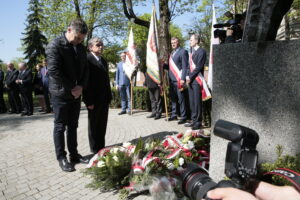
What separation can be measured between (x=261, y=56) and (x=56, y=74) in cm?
272

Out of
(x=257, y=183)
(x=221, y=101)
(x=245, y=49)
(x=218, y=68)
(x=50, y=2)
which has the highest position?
(x=50, y=2)

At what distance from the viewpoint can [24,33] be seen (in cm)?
4062

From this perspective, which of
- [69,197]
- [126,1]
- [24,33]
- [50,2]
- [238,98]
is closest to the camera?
[238,98]

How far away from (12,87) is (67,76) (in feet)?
27.5

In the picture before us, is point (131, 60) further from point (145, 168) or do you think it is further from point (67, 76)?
point (145, 168)

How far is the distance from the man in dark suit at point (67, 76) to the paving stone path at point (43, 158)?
1.27ft

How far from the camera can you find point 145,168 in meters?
3.09

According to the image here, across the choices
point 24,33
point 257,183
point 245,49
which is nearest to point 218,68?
point 245,49

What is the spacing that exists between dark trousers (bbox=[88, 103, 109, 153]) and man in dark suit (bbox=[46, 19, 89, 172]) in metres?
0.32

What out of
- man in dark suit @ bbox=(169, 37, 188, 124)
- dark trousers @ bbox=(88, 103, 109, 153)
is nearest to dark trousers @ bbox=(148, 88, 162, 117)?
man in dark suit @ bbox=(169, 37, 188, 124)

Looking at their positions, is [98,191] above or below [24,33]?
below

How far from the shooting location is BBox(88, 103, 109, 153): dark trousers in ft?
14.2

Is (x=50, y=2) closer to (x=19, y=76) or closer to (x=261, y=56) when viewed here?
(x=19, y=76)

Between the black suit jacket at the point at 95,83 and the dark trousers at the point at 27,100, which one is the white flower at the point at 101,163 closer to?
the black suit jacket at the point at 95,83
